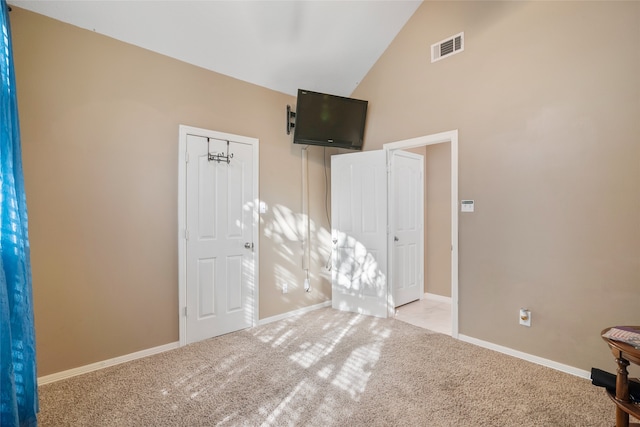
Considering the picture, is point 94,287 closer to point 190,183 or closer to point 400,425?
point 190,183

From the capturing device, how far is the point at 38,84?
236cm

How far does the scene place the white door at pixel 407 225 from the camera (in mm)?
4137

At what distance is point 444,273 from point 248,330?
298 cm

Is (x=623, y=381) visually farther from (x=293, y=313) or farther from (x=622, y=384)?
(x=293, y=313)

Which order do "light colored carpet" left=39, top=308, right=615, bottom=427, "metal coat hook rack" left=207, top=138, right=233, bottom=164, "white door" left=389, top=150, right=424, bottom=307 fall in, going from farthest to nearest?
1. "white door" left=389, top=150, right=424, bottom=307
2. "metal coat hook rack" left=207, top=138, right=233, bottom=164
3. "light colored carpet" left=39, top=308, right=615, bottom=427

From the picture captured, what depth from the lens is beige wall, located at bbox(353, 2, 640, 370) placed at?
7.49ft

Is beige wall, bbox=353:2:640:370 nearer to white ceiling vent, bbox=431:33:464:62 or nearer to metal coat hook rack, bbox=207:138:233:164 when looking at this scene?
white ceiling vent, bbox=431:33:464:62

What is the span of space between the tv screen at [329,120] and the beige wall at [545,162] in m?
0.90

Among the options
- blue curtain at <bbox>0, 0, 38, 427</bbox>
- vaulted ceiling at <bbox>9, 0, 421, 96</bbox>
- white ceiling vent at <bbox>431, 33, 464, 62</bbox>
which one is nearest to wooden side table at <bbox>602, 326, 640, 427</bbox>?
white ceiling vent at <bbox>431, 33, 464, 62</bbox>

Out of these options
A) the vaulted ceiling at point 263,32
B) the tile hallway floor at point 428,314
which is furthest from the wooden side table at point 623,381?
the vaulted ceiling at point 263,32

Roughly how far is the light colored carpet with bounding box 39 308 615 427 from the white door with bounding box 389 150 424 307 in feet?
4.20

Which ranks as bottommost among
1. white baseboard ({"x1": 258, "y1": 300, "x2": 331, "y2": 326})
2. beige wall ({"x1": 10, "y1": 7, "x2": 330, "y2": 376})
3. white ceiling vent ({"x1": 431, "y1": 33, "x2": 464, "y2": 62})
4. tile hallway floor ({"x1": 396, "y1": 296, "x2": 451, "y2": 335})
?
tile hallway floor ({"x1": 396, "y1": 296, "x2": 451, "y2": 335})

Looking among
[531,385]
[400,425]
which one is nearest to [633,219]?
[531,385]

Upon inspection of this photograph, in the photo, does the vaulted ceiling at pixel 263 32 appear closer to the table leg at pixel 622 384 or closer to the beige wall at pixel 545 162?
the beige wall at pixel 545 162
